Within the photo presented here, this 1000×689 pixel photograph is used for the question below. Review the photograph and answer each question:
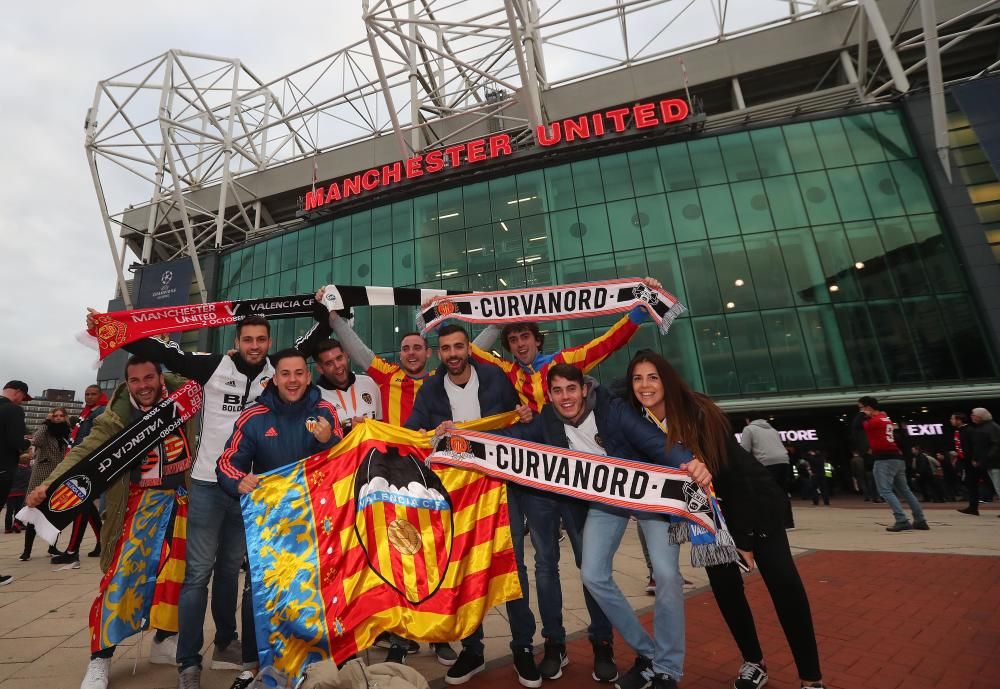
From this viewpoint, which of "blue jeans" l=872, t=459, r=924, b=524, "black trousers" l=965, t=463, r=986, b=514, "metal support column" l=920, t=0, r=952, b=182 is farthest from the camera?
"metal support column" l=920, t=0, r=952, b=182

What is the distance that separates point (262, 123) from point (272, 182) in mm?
5377

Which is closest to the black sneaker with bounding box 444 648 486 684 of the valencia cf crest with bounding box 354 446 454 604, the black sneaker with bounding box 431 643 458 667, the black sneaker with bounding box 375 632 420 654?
the black sneaker with bounding box 431 643 458 667

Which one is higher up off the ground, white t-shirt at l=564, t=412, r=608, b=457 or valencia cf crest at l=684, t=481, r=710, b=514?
white t-shirt at l=564, t=412, r=608, b=457

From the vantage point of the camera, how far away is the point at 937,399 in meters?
17.3

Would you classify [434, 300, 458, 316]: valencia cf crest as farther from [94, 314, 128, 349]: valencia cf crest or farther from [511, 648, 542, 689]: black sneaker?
[511, 648, 542, 689]: black sneaker

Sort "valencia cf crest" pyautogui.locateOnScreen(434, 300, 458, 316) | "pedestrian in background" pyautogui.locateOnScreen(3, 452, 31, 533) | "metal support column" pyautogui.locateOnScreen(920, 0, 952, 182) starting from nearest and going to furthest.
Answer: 1. "valencia cf crest" pyautogui.locateOnScreen(434, 300, 458, 316)
2. "pedestrian in background" pyautogui.locateOnScreen(3, 452, 31, 533)
3. "metal support column" pyautogui.locateOnScreen(920, 0, 952, 182)

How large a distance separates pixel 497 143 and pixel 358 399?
2242 centimetres

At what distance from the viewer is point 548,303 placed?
549 cm

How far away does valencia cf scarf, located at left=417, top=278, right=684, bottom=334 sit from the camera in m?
5.00

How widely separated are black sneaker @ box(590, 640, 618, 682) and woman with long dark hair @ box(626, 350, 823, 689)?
0.76m

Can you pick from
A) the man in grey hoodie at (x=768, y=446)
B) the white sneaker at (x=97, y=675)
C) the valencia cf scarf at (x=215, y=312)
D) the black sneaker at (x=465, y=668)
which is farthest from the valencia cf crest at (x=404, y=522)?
the man in grey hoodie at (x=768, y=446)

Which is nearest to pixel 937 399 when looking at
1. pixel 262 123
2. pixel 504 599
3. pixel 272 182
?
pixel 504 599

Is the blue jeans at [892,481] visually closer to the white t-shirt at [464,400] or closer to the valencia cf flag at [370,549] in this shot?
the white t-shirt at [464,400]

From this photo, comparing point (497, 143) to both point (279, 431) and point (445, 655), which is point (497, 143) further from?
point (445, 655)
